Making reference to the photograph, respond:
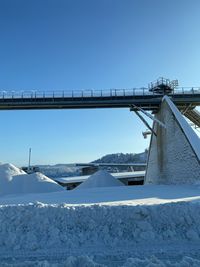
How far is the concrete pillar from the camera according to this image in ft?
74.1

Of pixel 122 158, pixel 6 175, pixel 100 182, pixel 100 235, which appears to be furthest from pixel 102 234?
pixel 122 158

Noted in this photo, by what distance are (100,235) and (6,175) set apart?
2068 cm

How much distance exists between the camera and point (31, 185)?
26.1 metres

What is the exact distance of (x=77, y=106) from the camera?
125 ft

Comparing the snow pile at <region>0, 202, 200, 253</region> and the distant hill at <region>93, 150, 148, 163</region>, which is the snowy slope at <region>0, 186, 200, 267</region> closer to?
the snow pile at <region>0, 202, 200, 253</region>

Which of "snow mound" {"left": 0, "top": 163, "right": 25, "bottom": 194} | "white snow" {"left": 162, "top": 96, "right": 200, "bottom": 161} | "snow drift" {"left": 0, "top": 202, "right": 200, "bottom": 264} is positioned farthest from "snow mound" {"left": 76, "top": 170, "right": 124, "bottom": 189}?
"snow drift" {"left": 0, "top": 202, "right": 200, "bottom": 264}

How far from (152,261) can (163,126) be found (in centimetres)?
2743

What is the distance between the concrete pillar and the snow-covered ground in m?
13.1

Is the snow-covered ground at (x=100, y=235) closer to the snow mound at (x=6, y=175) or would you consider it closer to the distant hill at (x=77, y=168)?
the snow mound at (x=6, y=175)

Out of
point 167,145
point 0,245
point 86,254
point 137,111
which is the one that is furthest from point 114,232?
point 137,111

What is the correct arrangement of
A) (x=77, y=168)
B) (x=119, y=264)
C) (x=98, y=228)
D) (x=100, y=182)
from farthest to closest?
(x=77, y=168) < (x=100, y=182) < (x=98, y=228) < (x=119, y=264)

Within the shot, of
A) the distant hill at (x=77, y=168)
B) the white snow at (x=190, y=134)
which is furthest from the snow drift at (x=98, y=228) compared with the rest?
the distant hill at (x=77, y=168)

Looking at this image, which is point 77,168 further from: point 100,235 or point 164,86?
point 100,235

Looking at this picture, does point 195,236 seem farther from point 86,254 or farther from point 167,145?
point 167,145
